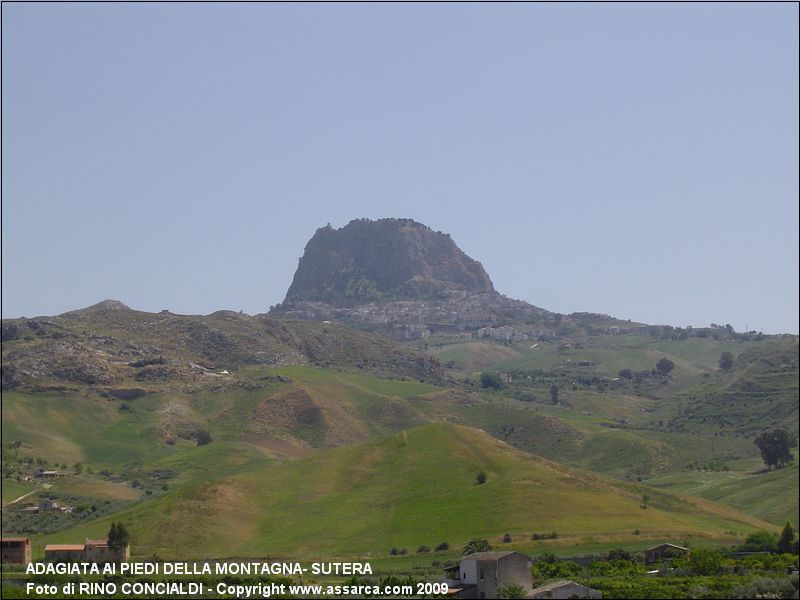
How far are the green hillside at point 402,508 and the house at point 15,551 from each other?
11560mm

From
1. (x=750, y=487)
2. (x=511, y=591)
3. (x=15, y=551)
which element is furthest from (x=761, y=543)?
(x=15, y=551)

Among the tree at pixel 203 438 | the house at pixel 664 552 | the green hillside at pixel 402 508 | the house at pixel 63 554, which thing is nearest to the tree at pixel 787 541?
the house at pixel 664 552

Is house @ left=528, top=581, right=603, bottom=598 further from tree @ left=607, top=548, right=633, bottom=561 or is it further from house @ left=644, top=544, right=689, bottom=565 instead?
house @ left=644, top=544, right=689, bottom=565

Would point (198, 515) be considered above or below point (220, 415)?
below

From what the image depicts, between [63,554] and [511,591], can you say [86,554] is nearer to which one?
[63,554]

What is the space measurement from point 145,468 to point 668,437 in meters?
83.0

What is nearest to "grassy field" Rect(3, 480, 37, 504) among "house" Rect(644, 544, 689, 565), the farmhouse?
the farmhouse

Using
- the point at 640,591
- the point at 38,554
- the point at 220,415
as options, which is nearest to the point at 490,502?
the point at 38,554

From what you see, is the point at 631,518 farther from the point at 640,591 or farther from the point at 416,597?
the point at 416,597

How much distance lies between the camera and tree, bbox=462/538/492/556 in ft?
293

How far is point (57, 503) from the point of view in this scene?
133 meters

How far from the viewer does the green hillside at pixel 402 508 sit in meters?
103

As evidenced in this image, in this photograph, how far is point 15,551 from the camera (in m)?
90.8

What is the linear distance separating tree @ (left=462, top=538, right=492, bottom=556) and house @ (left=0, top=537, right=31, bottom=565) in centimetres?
3389
